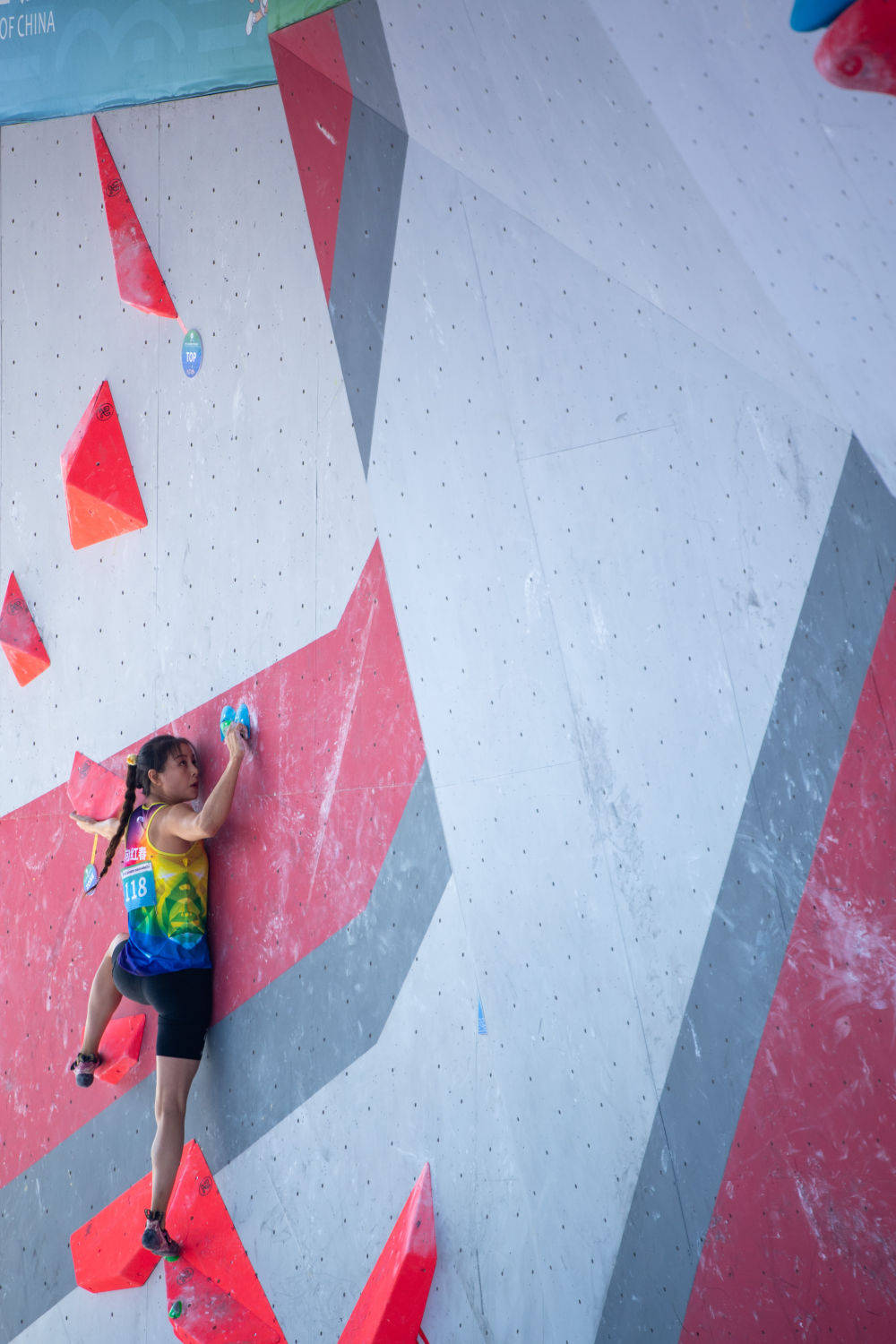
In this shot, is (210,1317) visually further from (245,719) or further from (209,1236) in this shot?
(245,719)

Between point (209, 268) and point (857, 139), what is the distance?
1.51 m

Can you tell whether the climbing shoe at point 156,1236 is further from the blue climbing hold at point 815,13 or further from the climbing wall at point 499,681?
the blue climbing hold at point 815,13

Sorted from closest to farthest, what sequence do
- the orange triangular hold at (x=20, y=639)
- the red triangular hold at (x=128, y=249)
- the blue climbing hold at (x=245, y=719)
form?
the blue climbing hold at (x=245, y=719) → the red triangular hold at (x=128, y=249) → the orange triangular hold at (x=20, y=639)

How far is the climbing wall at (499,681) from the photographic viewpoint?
1687mm

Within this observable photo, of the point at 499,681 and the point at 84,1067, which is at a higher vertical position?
the point at 499,681

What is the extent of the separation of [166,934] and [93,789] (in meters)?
0.49

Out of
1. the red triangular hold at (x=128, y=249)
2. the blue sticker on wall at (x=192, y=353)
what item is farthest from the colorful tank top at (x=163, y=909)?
the red triangular hold at (x=128, y=249)

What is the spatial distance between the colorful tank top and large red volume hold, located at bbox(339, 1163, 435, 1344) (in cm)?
71

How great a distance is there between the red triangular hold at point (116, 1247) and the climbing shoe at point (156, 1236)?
0.40ft

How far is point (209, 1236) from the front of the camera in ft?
7.52

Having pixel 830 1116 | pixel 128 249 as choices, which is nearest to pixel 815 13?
pixel 830 1116

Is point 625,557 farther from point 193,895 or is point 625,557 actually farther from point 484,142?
point 193,895

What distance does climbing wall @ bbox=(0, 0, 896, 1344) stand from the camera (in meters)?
1.69

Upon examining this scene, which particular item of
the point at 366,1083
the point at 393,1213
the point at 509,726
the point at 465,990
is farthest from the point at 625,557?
the point at 393,1213
